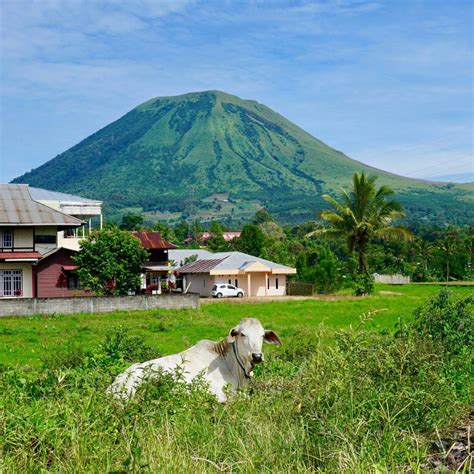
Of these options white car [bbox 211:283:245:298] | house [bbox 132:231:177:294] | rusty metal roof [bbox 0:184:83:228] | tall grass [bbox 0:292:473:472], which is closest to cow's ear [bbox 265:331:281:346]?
tall grass [bbox 0:292:473:472]

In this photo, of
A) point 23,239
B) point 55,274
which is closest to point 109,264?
point 55,274

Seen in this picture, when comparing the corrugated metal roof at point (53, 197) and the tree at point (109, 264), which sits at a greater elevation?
the corrugated metal roof at point (53, 197)

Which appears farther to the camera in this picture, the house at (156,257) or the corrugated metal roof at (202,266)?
the house at (156,257)

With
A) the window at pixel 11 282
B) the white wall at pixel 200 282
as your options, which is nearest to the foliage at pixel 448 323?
the window at pixel 11 282

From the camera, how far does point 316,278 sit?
46.3 meters

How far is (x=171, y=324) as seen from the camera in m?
24.7

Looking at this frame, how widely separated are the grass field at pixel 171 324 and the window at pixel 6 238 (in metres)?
12.5

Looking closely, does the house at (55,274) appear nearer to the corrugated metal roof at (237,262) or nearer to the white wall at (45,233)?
the white wall at (45,233)

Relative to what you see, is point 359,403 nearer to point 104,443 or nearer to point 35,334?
point 104,443

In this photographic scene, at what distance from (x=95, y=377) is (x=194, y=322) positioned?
59.5 feet

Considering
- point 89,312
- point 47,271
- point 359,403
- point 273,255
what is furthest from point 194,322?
point 273,255

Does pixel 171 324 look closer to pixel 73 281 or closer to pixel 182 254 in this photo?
pixel 73 281

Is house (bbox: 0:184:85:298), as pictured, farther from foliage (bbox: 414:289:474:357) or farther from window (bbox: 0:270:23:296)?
foliage (bbox: 414:289:474:357)

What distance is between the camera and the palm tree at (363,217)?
140 ft
